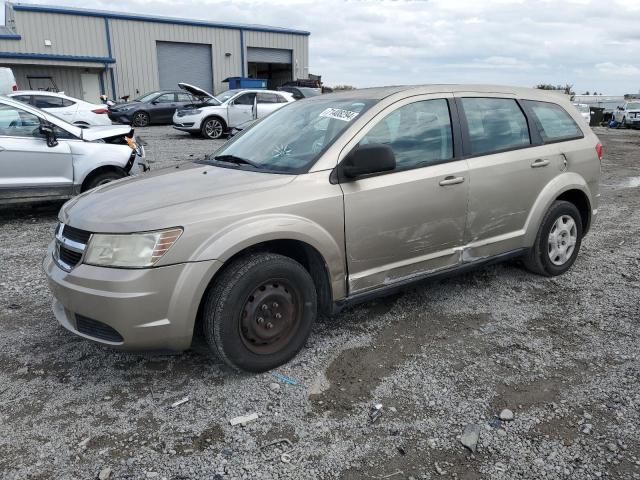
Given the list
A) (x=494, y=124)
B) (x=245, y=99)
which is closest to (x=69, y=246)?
(x=494, y=124)

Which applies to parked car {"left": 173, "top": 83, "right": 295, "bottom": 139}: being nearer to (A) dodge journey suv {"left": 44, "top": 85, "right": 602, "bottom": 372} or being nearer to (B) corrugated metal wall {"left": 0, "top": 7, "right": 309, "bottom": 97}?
(A) dodge journey suv {"left": 44, "top": 85, "right": 602, "bottom": 372}

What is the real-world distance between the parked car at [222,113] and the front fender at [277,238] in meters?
14.1

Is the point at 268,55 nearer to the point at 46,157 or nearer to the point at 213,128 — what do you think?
the point at 213,128

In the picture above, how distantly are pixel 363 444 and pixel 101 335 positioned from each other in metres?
1.56

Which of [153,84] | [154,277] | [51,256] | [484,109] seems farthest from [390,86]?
[153,84]

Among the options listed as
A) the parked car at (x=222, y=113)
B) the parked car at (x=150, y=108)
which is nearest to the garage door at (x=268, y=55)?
the parked car at (x=150, y=108)

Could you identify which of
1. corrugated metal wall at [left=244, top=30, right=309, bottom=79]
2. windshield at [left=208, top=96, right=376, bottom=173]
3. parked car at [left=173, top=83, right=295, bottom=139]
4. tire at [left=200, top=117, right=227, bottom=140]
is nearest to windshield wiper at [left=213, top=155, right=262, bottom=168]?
windshield at [left=208, top=96, right=376, bottom=173]

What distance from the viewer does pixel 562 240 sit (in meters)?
4.91

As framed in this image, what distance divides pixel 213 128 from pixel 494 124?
14.0 meters

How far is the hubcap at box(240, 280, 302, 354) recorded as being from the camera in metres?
3.14

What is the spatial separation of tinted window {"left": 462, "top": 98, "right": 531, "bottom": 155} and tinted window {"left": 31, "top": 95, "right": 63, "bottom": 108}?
1359 cm

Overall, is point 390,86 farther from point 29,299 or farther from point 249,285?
point 29,299

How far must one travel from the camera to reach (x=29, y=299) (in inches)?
177

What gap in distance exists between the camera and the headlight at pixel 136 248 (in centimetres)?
284
